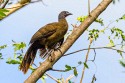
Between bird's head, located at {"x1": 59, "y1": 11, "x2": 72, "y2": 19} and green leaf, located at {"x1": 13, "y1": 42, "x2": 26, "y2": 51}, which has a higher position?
bird's head, located at {"x1": 59, "y1": 11, "x2": 72, "y2": 19}

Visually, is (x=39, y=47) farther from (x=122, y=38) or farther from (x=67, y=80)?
(x=122, y=38)

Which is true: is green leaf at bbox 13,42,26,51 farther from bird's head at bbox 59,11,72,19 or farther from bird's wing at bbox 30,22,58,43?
bird's head at bbox 59,11,72,19

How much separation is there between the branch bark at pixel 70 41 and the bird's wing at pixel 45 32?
0.93m

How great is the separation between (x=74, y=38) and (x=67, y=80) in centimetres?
56

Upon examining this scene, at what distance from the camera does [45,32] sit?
570cm

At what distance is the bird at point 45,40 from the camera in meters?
5.07

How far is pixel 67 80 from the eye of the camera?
4441 millimetres

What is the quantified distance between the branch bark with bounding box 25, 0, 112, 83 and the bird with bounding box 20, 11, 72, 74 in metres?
0.70

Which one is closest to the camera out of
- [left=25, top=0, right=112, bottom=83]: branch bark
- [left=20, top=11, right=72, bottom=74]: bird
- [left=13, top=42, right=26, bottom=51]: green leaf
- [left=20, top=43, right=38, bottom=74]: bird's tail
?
[left=25, top=0, right=112, bottom=83]: branch bark

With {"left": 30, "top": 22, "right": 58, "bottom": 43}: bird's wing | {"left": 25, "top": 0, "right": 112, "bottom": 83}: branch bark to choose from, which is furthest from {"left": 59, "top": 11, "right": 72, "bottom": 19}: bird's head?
{"left": 25, "top": 0, "right": 112, "bottom": 83}: branch bark

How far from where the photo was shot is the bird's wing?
5.27m

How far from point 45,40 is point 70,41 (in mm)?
1485

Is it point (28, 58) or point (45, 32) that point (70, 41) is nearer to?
point (28, 58)

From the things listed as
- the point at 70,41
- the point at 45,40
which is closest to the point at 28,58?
the point at 45,40
